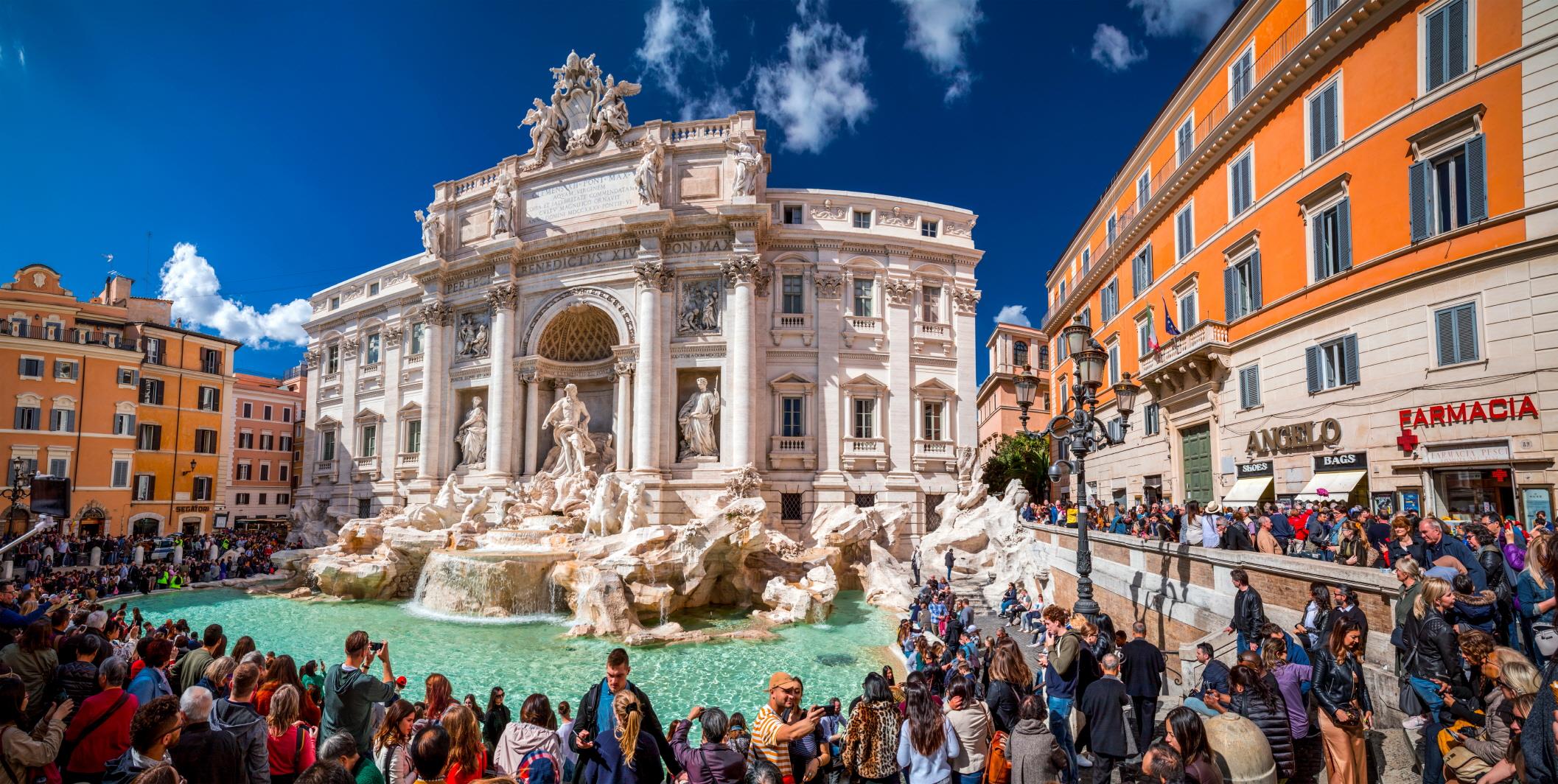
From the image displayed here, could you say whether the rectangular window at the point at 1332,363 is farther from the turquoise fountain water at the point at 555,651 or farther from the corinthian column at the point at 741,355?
the corinthian column at the point at 741,355

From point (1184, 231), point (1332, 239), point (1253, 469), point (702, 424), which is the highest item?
point (1184, 231)

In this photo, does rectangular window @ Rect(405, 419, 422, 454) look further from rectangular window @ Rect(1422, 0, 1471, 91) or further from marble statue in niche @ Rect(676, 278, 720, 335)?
rectangular window @ Rect(1422, 0, 1471, 91)

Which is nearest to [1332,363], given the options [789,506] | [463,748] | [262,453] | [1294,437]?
[1294,437]

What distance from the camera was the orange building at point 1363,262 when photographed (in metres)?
9.97

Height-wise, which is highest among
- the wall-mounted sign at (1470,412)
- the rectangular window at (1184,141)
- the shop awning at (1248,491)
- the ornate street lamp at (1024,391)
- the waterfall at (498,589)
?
the rectangular window at (1184,141)

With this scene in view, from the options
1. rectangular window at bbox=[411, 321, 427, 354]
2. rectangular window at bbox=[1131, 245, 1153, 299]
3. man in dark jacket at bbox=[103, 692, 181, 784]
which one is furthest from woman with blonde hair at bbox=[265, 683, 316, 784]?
rectangular window at bbox=[411, 321, 427, 354]

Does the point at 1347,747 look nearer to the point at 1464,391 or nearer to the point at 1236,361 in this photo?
the point at 1464,391

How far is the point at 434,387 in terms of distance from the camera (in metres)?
27.6

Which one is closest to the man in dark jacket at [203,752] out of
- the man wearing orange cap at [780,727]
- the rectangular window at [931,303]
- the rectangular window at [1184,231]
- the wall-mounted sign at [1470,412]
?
the man wearing orange cap at [780,727]

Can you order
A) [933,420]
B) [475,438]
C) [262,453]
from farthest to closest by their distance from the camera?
[262,453]
[475,438]
[933,420]

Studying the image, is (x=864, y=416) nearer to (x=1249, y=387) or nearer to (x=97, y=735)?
(x=1249, y=387)

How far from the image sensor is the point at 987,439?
4425cm

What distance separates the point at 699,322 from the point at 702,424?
3514mm

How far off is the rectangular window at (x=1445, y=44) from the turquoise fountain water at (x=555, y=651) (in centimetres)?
1301
